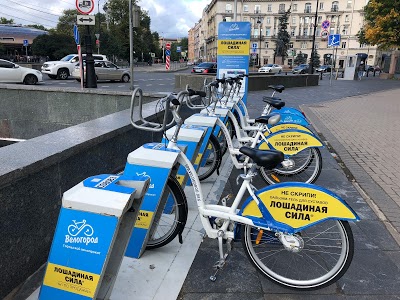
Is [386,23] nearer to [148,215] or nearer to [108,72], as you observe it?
[108,72]

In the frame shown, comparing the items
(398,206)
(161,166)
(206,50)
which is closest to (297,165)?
(398,206)

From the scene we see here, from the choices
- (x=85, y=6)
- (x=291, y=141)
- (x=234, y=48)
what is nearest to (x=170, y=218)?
(x=291, y=141)

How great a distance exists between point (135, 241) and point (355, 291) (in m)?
1.74

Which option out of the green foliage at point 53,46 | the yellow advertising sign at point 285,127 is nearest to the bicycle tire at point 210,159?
the yellow advertising sign at point 285,127

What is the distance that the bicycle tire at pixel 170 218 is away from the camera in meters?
2.97

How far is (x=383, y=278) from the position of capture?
2.76 m

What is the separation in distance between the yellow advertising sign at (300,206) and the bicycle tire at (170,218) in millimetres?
688

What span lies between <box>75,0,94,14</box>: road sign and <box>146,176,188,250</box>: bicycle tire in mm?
8616

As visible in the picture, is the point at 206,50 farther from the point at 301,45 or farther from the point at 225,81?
the point at 225,81

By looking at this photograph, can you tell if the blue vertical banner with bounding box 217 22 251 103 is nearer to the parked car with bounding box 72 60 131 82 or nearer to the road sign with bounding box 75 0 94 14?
the road sign with bounding box 75 0 94 14

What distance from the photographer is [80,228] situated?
205cm

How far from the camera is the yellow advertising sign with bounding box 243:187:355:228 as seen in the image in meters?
2.42

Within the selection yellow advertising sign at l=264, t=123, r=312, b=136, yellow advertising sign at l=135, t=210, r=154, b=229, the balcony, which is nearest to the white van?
yellow advertising sign at l=264, t=123, r=312, b=136

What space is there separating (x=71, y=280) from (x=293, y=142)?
294 centimetres
